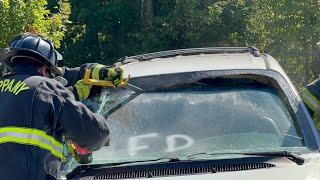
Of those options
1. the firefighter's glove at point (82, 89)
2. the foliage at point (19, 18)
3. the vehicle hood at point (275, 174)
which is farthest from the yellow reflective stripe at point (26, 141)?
the foliage at point (19, 18)

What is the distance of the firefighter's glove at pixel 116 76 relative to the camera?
378 centimetres

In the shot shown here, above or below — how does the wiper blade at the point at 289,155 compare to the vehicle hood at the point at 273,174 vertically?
above

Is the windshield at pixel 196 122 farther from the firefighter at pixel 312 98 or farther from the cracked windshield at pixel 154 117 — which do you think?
the firefighter at pixel 312 98

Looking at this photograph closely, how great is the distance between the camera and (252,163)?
10.2ft

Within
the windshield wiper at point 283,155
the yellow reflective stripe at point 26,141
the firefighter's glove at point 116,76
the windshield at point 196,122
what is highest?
the firefighter's glove at point 116,76

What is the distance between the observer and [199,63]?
4.13m

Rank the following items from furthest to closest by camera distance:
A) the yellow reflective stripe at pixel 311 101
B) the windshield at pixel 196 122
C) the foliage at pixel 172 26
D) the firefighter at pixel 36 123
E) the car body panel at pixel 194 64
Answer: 1. the foliage at pixel 172 26
2. the yellow reflective stripe at pixel 311 101
3. the car body panel at pixel 194 64
4. the windshield at pixel 196 122
5. the firefighter at pixel 36 123

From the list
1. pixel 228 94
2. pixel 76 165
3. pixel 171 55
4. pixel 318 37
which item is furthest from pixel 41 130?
pixel 318 37

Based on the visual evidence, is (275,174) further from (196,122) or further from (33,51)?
(33,51)

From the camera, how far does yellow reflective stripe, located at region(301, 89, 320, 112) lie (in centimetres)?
455

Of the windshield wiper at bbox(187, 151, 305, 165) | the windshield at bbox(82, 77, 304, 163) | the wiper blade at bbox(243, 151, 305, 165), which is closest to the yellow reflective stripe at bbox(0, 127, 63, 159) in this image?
the windshield at bbox(82, 77, 304, 163)

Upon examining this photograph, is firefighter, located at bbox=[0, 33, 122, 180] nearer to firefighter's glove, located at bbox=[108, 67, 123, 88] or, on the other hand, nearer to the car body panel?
firefighter's glove, located at bbox=[108, 67, 123, 88]

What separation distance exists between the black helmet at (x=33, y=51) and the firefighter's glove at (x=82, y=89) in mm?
678

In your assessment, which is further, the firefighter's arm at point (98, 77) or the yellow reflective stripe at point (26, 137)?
the firefighter's arm at point (98, 77)
